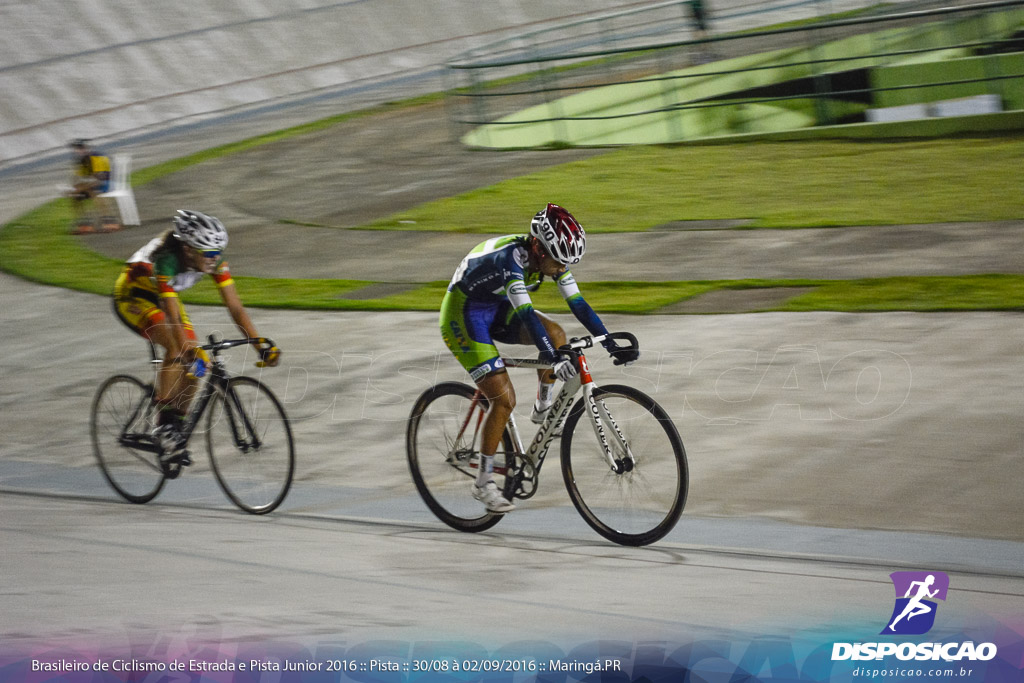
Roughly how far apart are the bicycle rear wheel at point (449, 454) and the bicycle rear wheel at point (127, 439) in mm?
1841

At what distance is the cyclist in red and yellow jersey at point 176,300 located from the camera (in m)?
6.76

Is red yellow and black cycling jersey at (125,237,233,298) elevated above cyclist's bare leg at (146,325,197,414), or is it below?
above

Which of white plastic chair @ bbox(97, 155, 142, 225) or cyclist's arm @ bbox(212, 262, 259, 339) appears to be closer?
cyclist's arm @ bbox(212, 262, 259, 339)

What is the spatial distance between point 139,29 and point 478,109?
14.0 metres

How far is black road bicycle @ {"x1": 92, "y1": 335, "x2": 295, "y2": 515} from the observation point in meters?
6.95

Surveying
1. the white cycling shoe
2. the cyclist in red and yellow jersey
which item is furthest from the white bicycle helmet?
the white cycling shoe

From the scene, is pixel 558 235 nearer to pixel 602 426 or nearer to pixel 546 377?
pixel 546 377

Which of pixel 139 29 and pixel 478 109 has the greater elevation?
pixel 139 29

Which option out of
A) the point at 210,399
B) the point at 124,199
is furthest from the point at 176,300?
the point at 124,199

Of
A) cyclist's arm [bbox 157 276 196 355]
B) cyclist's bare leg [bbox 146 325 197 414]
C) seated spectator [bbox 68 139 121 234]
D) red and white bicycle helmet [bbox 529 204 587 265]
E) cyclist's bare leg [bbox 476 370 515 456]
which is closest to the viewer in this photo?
red and white bicycle helmet [bbox 529 204 587 265]

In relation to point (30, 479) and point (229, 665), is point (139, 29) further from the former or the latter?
point (229, 665)

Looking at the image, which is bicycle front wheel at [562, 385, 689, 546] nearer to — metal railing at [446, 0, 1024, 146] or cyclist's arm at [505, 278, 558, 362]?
cyclist's arm at [505, 278, 558, 362]

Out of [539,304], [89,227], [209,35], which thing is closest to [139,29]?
[209,35]

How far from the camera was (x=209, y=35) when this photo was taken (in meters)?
32.8
